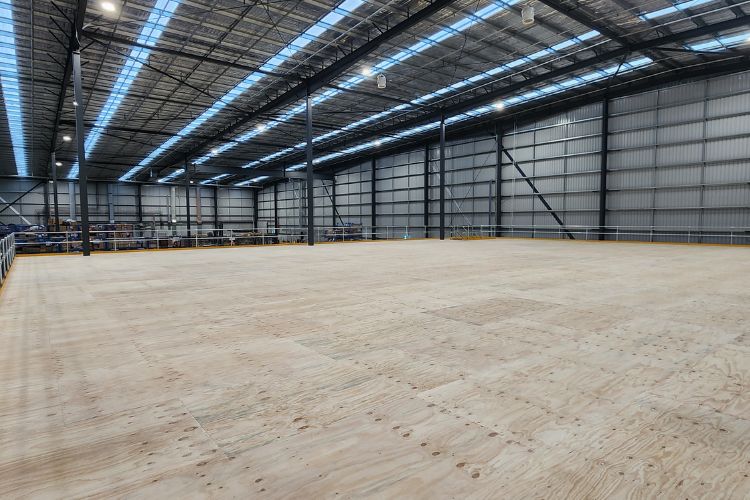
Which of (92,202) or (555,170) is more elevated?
(555,170)

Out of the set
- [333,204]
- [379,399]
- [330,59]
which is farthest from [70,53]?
[333,204]

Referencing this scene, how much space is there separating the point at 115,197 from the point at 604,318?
180ft

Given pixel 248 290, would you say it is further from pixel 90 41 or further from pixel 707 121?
pixel 707 121

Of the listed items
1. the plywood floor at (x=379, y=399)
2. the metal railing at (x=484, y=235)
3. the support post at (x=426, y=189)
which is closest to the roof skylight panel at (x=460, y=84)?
the support post at (x=426, y=189)

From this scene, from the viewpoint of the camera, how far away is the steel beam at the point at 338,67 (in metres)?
13.7

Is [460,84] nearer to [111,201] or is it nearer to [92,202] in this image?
[111,201]

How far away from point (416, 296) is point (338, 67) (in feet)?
47.5

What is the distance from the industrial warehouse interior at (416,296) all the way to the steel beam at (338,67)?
0.16 meters

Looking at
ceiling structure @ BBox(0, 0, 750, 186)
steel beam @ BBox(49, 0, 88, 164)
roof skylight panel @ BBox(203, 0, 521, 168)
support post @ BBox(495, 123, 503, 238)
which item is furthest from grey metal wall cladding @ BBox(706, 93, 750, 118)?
steel beam @ BBox(49, 0, 88, 164)

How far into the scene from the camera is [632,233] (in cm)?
2200

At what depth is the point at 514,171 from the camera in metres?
27.4

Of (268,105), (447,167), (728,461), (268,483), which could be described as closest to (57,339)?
(268,483)

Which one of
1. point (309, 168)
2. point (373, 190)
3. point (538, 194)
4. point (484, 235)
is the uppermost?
point (373, 190)

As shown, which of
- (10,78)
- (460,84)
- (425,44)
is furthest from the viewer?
(460,84)
